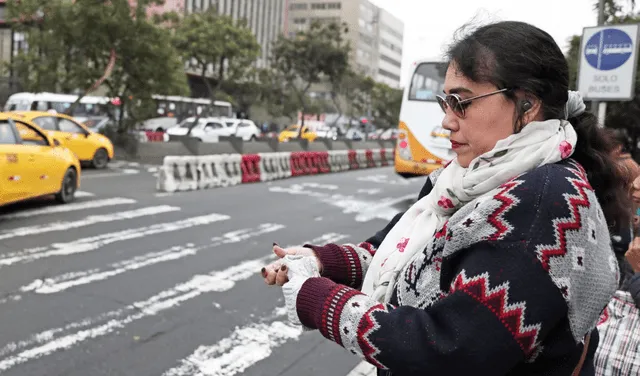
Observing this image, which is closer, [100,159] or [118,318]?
[118,318]

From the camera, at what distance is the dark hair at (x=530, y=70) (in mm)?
1567

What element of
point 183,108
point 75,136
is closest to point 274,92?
point 183,108

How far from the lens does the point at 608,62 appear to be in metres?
8.00

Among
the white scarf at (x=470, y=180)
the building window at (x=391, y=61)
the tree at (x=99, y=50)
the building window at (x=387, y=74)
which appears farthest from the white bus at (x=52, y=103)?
the building window at (x=391, y=61)

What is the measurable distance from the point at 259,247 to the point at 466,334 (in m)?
6.61

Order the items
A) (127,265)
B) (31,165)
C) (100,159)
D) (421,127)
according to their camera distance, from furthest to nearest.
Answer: (100,159)
(421,127)
(31,165)
(127,265)

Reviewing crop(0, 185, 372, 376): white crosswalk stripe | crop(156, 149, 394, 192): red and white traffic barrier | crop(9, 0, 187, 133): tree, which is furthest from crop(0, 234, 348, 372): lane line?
crop(9, 0, 187, 133): tree

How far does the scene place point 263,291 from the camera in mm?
5977

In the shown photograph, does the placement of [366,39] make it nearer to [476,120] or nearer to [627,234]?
[627,234]

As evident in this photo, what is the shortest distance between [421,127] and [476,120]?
12395 millimetres

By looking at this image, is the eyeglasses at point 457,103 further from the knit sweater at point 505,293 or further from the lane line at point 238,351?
the lane line at point 238,351

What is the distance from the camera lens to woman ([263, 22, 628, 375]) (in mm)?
1387

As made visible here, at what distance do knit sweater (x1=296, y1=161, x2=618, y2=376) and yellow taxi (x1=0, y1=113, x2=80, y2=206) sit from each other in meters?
8.58

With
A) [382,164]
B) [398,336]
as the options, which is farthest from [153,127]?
[398,336]
